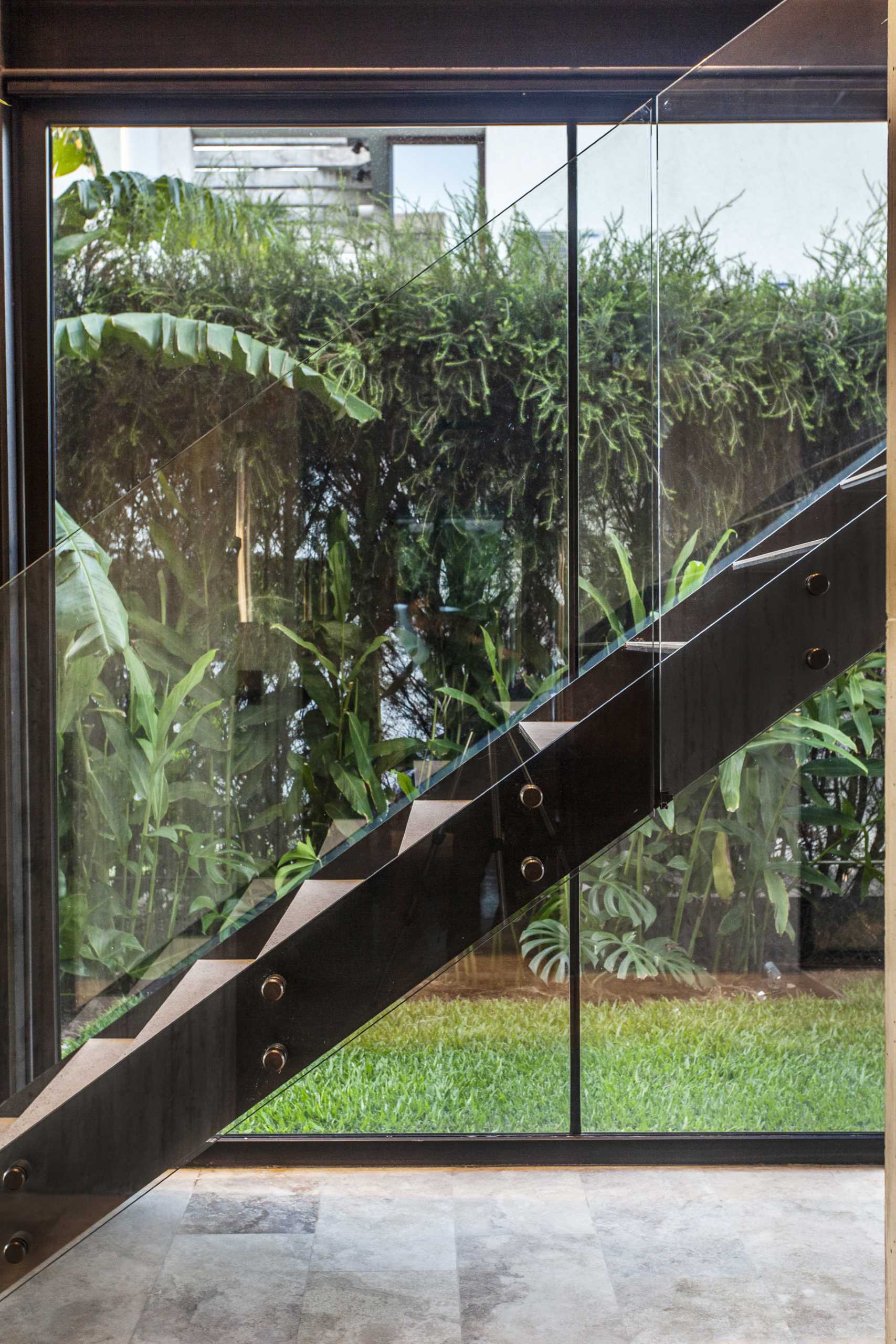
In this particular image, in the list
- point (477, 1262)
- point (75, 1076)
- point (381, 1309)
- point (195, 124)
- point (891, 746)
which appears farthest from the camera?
point (195, 124)

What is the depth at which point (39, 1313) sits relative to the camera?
2.21 meters

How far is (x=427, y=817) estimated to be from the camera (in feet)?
6.49

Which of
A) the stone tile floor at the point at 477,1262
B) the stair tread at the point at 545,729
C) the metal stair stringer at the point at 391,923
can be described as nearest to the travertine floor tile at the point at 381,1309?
the stone tile floor at the point at 477,1262

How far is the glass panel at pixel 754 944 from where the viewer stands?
2.90 meters

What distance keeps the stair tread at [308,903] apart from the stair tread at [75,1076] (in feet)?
1.11

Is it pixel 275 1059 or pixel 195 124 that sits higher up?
pixel 195 124

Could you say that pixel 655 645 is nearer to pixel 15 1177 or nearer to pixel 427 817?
pixel 427 817

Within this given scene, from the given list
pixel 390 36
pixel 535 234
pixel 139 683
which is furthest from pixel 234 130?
pixel 139 683

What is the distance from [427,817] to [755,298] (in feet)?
3.98

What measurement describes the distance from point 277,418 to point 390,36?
146cm

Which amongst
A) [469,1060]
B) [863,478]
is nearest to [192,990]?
[469,1060]

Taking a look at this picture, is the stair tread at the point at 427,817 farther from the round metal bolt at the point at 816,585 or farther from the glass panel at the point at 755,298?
the round metal bolt at the point at 816,585

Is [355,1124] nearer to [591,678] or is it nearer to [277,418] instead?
[591,678]

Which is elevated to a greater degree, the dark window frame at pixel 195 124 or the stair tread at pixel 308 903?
the dark window frame at pixel 195 124
